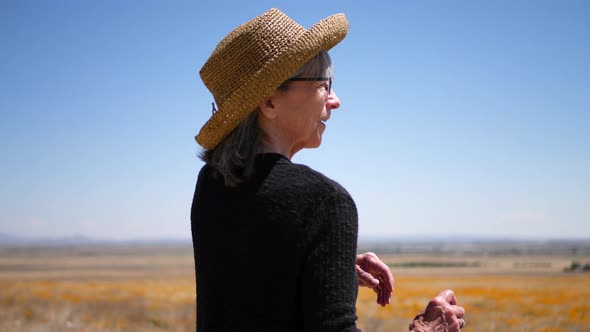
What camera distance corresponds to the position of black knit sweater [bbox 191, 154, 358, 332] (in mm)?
1530

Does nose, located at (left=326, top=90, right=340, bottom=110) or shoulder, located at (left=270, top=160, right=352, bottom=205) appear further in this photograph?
nose, located at (left=326, top=90, right=340, bottom=110)

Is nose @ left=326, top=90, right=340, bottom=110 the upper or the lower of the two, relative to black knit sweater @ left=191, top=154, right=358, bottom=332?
upper

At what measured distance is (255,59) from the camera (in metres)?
1.79

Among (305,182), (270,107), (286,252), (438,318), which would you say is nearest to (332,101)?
(270,107)

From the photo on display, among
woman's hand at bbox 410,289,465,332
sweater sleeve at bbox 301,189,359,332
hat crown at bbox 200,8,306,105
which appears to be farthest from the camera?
hat crown at bbox 200,8,306,105

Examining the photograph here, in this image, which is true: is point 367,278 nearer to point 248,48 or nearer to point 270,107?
point 270,107

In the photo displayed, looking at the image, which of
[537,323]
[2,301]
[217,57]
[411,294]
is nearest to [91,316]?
[2,301]

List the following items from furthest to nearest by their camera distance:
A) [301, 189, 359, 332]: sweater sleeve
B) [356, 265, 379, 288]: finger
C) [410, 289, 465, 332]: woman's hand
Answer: [356, 265, 379, 288]: finger
[410, 289, 465, 332]: woman's hand
[301, 189, 359, 332]: sweater sleeve

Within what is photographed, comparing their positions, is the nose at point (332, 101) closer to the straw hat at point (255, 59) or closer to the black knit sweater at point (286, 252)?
the straw hat at point (255, 59)

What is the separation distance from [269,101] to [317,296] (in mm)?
500

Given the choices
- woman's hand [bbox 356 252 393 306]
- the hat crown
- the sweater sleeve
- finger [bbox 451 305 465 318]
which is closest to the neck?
the hat crown

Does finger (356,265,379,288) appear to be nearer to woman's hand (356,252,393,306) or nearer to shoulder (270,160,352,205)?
woman's hand (356,252,393,306)

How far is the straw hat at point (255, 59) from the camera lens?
171 cm

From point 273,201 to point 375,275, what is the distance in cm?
55
